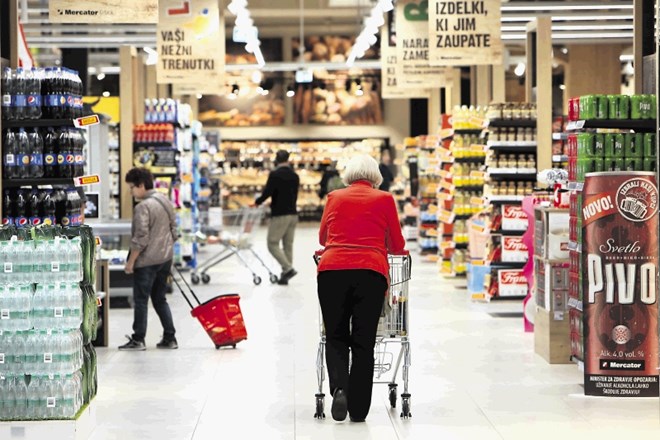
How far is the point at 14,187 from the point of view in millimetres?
8586

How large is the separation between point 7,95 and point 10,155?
1.38 ft

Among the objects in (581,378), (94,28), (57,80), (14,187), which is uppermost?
(94,28)

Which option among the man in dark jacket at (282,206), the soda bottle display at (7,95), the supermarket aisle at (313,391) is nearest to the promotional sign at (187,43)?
the man in dark jacket at (282,206)

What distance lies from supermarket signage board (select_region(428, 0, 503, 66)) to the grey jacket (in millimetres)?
4422

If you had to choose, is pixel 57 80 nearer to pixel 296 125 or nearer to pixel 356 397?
pixel 356 397

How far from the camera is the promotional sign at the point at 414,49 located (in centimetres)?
1644

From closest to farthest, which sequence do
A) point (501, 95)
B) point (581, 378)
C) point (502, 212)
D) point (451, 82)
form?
point (581, 378)
point (502, 212)
point (501, 95)
point (451, 82)

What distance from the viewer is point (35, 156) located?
853 cm

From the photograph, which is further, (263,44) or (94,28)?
(263,44)

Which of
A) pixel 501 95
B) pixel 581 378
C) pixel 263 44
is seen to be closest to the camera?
pixel 581 378

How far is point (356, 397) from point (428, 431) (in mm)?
459

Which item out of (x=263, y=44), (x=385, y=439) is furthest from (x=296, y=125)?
(x=385, y=439)

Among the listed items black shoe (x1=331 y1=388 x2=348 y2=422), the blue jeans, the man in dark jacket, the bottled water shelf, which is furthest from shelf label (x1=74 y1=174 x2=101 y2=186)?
the man in dark jacket

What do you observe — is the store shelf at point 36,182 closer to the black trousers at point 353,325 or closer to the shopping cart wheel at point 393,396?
the black trousers at point 353,325
